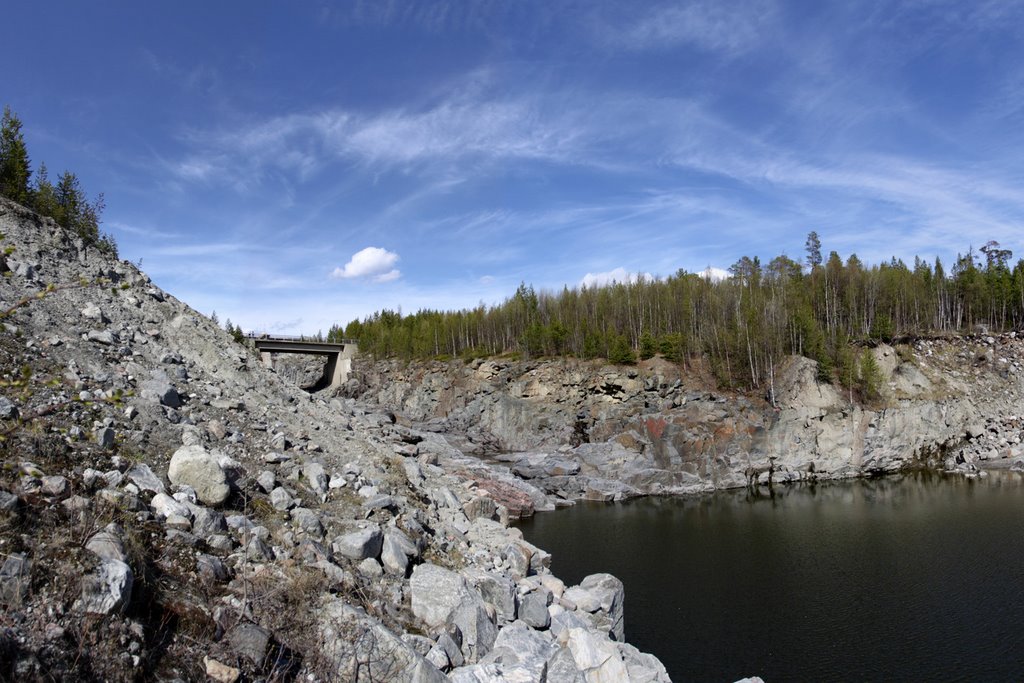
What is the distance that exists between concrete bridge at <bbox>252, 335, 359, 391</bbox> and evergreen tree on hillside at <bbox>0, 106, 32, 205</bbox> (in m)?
58.1

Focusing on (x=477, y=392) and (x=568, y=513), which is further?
(x=477, y=392)

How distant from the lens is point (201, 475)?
439 inches

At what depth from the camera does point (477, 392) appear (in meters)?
76.5

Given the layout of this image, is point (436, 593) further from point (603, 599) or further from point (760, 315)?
point (760, 315)

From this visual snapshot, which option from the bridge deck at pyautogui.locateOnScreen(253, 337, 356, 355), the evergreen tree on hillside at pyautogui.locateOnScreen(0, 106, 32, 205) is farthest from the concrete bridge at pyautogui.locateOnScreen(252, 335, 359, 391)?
the evergreen tree on hillside at pyautogui.locateOnScreen(0, 106, 32, 205)

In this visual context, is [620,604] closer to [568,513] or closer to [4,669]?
[4,669]

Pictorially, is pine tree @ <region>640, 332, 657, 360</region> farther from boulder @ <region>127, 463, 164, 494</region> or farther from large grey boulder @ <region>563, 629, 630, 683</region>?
boulder @ <region>127, 463, 164, 494</region>

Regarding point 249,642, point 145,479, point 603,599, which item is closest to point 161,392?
point 145,479

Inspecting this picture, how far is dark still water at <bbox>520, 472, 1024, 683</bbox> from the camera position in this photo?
1995cm

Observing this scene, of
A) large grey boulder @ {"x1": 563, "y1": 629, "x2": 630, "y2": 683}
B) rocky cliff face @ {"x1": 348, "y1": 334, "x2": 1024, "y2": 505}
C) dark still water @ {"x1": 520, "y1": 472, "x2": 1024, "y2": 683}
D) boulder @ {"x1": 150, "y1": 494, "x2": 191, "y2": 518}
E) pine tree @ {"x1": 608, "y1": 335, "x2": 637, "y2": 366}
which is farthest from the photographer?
pine tree @ {"x1": 608, "y1": 335, "x2": 637, "y2": 366}

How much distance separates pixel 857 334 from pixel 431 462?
70.1 m

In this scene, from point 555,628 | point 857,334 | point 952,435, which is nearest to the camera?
point 555,628

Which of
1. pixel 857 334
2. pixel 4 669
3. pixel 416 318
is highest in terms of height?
pixel 416 318

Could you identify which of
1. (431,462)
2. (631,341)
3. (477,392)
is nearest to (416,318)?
(477,392)
